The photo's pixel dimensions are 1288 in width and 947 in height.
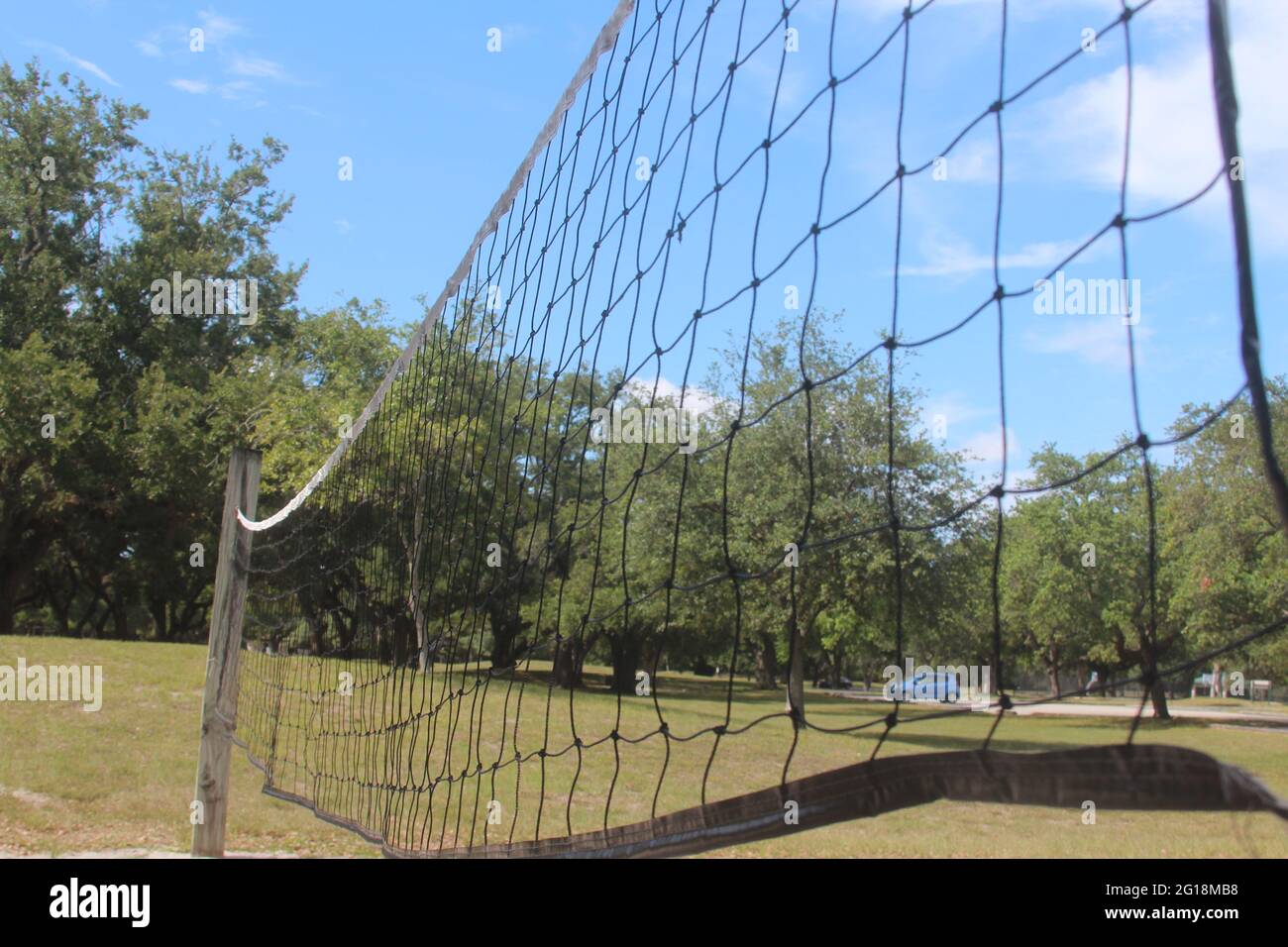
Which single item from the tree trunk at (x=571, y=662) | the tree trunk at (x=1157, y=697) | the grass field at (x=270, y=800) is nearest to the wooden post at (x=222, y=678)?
the tree trunk at (x=571, y=662)

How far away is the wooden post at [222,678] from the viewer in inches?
185

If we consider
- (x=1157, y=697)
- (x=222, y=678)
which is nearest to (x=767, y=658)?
(x=222, y=678)

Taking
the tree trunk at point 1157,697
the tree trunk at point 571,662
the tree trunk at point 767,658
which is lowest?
the tree trunk at point 767,658

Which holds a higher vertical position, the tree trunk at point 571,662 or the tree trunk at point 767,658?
the tree trunk at point 571,662

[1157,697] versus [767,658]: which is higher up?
[1157,697]

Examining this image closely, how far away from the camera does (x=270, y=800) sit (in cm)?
812

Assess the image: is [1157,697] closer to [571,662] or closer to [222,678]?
[571,662]

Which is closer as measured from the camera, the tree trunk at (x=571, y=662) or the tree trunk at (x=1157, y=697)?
the tree trunk at (x=1157, y=697)

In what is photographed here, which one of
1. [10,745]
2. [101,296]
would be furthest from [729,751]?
[101,296]

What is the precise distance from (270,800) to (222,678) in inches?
151

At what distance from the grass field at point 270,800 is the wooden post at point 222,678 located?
2117 mm

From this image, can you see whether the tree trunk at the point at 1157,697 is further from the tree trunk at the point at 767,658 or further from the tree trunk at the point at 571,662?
the tree trunk at the point at 767,658

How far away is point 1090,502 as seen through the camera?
2106 centimetres

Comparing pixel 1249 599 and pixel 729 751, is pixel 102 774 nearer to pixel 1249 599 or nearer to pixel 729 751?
pixel 729 751
